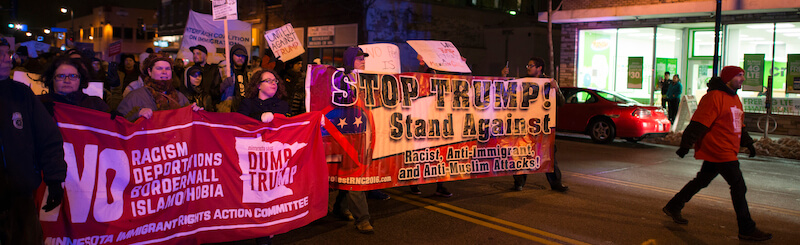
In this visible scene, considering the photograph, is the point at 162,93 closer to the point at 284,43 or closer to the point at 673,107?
the point at 284,43

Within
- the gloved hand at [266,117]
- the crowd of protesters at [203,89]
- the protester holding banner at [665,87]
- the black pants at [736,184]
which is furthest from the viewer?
the protester holding banner at [665,87]

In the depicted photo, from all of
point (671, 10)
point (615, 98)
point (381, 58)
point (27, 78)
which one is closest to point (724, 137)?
point (381, 58)

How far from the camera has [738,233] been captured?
603 cm

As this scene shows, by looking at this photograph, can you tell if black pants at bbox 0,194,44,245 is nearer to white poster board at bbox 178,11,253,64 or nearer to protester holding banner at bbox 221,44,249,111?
protester holding banner at bbox 221,44,249,111

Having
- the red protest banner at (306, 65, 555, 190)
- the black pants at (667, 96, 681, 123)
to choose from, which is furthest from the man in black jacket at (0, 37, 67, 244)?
the black pants at (667, 96, 681, 123)

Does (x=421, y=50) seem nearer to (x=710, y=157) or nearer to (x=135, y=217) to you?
(x=710, y=157)

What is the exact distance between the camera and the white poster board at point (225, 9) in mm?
8172

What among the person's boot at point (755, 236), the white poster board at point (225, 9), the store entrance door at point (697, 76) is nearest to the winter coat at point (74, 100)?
the white poster board at point (225, 9)

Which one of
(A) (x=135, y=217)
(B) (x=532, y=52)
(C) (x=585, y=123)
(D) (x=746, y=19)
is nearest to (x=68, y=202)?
(A) (x=135, y=217)

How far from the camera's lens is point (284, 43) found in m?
9.08

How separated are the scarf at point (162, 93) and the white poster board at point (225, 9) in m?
3.02

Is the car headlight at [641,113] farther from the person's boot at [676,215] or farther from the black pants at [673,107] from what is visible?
the person's boot at [676,215]

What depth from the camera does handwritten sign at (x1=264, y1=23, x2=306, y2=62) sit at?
9039 mm

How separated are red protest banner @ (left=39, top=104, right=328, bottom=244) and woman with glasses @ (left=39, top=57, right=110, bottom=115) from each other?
95 mm
